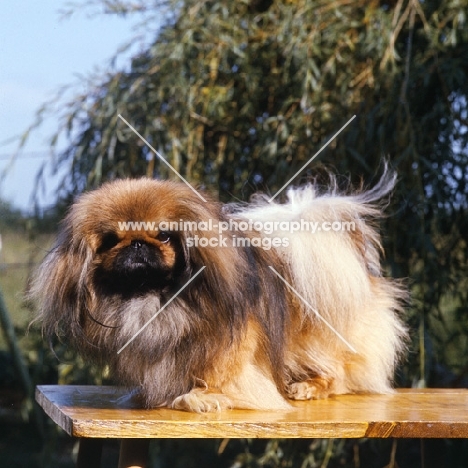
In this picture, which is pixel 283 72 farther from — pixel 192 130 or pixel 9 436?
pixel 9 436

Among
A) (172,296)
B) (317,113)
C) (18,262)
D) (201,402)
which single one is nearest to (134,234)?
(172,296)

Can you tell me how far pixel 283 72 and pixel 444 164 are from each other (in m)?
0.71

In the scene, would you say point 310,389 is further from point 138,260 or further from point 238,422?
point 138,260

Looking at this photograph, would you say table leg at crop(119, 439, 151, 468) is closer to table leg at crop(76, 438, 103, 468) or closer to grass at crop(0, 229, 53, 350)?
table leg at crop(76, 438, 103, 468)

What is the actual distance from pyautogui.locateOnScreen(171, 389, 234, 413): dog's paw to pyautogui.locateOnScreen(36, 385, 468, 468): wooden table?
25 millimetres

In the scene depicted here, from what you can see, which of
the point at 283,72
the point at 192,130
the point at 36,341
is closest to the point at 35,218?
the point at 36,341

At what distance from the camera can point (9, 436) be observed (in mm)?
3850

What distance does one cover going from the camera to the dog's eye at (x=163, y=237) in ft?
6.18

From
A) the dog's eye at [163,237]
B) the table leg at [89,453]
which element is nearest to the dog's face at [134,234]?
the dog's eye at [163,237]

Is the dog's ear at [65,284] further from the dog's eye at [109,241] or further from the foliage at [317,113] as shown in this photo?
the foliage at [317,113]

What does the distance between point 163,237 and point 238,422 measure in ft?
1.47

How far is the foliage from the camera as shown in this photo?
300 cm

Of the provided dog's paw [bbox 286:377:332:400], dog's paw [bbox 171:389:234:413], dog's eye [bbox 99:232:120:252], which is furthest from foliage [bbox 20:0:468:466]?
dog's eye [bbox 99:232:120:252]

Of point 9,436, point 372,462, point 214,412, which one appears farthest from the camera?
point 9,436
